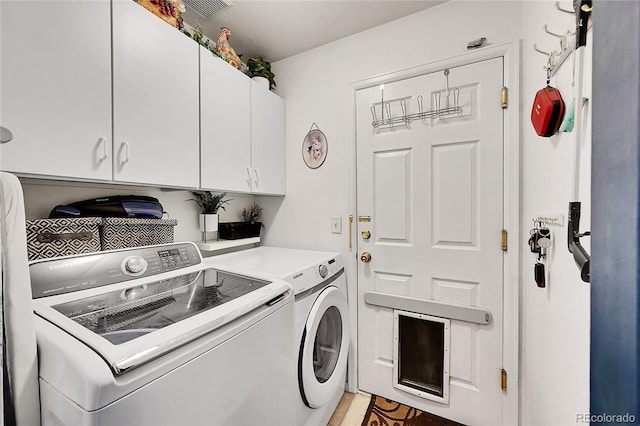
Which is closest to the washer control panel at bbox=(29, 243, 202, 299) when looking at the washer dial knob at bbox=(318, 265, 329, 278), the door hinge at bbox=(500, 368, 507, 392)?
the washer dial knob at bbox=(318, 265, 329, 278)

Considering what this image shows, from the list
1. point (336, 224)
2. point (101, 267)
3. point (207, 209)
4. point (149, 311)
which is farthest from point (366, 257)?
point (101, 267)

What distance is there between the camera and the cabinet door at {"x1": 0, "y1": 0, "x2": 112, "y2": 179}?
802mm

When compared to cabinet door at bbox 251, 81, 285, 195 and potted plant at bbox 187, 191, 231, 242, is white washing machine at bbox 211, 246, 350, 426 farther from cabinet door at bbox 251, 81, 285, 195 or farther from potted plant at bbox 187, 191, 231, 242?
cabinet door at bbox 251, 81, 285, 195

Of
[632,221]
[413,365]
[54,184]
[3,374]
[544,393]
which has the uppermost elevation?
[54,184]

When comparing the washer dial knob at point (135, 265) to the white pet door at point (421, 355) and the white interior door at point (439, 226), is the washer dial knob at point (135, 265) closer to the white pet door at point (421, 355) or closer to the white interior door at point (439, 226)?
the white interior door at point (439, 226)

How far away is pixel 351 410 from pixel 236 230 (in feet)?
4.87

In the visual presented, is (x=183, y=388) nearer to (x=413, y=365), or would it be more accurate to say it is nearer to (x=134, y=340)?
(x=134, y=340)

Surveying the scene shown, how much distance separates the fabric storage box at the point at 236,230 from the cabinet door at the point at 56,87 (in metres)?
0.91

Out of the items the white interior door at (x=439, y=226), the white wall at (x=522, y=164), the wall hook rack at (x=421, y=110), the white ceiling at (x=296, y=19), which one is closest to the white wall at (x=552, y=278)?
the white wall at (x=522, y=164)

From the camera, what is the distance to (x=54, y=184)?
117cm

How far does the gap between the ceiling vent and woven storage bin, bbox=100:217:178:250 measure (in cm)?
133

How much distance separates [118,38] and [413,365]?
2417 mm

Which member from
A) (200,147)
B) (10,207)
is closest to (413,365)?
(200,147)

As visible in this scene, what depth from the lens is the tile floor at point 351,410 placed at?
5.23ft
